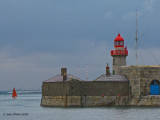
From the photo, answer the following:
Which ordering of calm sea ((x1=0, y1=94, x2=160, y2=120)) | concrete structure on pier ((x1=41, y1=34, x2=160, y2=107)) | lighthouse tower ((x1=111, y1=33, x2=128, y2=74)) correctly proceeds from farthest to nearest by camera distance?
1. lighthouse tower ((x1=111, y1=33, x2=128, y2=74))
2. concrete structure on pier ((x1=41, y1=34, x2=160, y2=107))
3. calm sea ((x1=0, y1=94, x2=160, y2=120))

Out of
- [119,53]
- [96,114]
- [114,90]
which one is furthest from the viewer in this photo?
[119,53]

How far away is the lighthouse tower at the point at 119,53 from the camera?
74438mm

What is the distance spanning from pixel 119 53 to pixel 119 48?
72 cm

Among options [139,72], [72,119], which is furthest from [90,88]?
[72,119]

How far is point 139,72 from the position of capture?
66.3 metres

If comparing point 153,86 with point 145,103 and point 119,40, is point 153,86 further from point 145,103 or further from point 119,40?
point 119,40

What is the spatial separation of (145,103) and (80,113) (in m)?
9.86

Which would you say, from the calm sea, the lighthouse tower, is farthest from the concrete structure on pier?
the lighthouse tower

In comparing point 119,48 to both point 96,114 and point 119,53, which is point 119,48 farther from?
point 96,114

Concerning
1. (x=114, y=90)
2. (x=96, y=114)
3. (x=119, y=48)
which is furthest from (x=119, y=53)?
(x=96, y=114)

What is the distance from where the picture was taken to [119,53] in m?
74.4

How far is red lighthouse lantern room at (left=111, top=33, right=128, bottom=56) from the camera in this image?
244 ft

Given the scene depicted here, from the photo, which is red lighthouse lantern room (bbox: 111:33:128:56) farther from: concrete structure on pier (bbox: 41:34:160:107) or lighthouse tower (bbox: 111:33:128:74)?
concrete structure on pier (bbox: 41:34:160:107)

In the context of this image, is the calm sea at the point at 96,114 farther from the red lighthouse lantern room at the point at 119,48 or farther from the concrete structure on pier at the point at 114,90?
the red lighthouse lantern room at the point at 119,48
